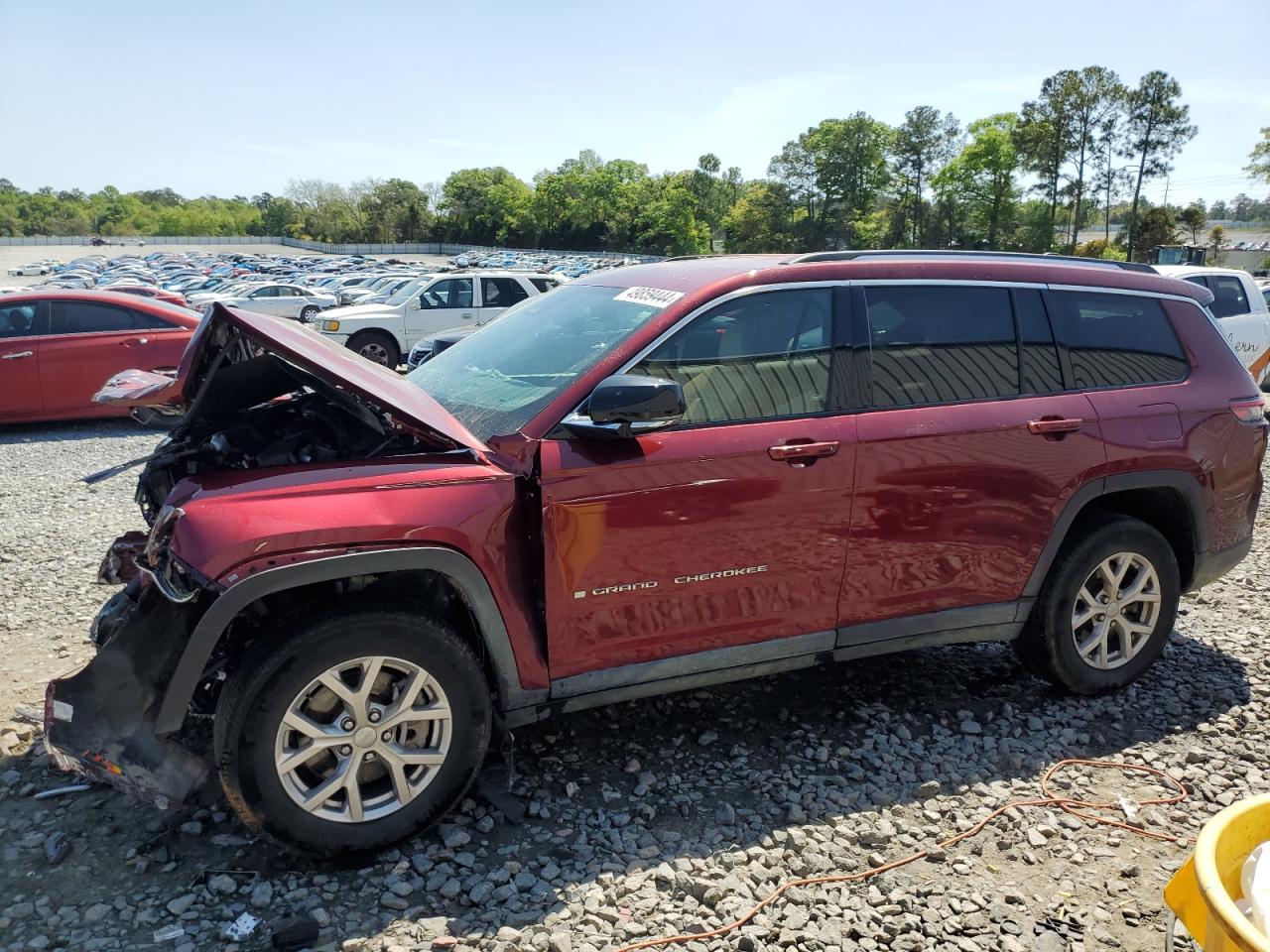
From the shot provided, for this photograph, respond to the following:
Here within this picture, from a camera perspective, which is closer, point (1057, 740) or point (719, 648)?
point (719, 648)

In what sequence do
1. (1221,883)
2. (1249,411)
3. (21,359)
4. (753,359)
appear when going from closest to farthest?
(1221,883) → (753,359) → (1249,411) → (21,359)

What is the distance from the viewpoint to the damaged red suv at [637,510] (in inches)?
109

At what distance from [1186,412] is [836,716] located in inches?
84.2

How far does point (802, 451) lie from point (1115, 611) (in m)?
1.93

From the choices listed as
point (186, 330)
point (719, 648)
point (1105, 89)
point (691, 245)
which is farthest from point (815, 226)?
point (719, 648)

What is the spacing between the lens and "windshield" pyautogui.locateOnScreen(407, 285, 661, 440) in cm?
326

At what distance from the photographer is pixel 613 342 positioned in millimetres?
3324

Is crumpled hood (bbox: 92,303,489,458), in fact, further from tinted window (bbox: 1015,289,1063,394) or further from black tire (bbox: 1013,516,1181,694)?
black tire (bbox: 1013,516,1181,694)

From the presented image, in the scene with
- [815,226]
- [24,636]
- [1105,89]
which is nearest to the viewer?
[24,636]

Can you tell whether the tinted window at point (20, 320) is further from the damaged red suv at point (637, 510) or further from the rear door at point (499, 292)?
the damaged red suv at point (637, 510)

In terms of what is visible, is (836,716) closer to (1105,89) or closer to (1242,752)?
(1242,752)

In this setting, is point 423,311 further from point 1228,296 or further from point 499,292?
Answer: point 1228,296

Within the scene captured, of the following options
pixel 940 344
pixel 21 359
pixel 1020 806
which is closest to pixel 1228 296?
pixel 940 344

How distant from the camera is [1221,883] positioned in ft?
6.09
